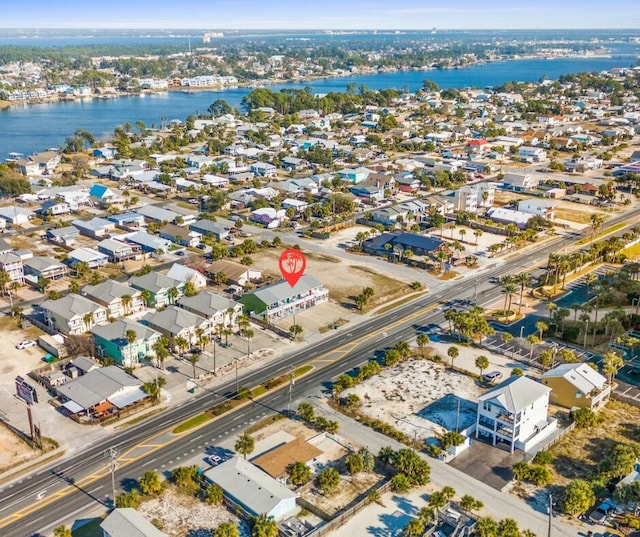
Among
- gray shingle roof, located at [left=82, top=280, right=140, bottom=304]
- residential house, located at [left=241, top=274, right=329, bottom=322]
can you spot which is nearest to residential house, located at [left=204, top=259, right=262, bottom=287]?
residential house, located at [left=241, top=274, right=329, bottom=322]

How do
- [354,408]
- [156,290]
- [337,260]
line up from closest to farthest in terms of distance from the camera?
[354,408], [156,290], [337,260]

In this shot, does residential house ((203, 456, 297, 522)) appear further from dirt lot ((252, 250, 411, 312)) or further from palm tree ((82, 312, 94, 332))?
dirt lot ((252, 250, 411, 312))

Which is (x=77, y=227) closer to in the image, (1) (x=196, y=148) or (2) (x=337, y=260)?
(2) (x=337, y=260)

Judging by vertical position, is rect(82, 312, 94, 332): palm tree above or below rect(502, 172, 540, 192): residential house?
below

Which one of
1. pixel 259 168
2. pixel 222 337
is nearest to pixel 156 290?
pixel 222 337

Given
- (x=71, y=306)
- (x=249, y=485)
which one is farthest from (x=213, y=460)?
(x=71, y=306)

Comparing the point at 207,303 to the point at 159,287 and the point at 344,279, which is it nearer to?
the point at 159,287
